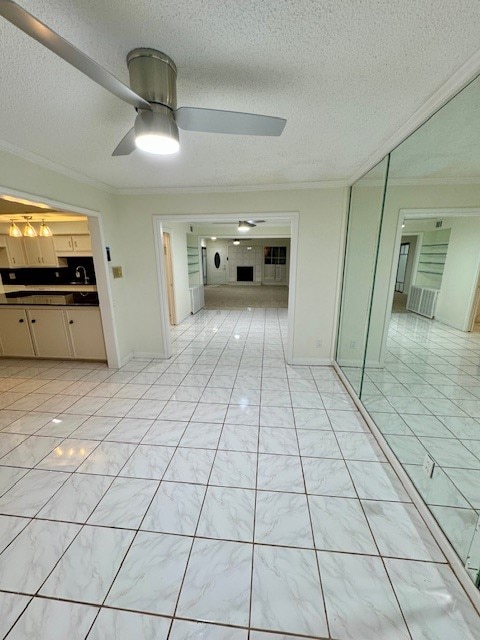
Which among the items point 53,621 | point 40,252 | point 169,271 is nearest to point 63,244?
point 40,252

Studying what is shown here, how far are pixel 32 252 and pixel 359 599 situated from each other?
21.2 ft

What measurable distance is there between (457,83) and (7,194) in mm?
3138

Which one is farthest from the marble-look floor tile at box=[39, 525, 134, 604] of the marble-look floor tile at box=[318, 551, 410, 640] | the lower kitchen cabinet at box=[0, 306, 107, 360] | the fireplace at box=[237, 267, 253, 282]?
the fireplace at box=[237, 267, 253, 282]

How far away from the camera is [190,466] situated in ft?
6.20

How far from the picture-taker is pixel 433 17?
0.97 meters

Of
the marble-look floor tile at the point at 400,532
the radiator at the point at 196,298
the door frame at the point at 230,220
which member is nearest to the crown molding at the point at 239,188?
the door frame at the point at 230,220

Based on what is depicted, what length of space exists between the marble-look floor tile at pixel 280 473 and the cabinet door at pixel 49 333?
327 centimetres

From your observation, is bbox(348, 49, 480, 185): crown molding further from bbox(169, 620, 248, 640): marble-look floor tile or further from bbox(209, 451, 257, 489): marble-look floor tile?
bbox(169, 620, 248, 640): marble-look floor tile

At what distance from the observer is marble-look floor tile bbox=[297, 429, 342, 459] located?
78.7 inches

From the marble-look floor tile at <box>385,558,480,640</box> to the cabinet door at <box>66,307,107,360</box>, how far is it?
373 centimetres

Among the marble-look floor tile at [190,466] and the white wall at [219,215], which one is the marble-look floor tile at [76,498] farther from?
the white wall at [219,215]

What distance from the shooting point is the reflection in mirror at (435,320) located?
5.25ft

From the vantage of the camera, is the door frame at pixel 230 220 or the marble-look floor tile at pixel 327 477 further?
the door frame at pixel 230 220

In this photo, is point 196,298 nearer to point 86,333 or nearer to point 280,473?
point 86,333
